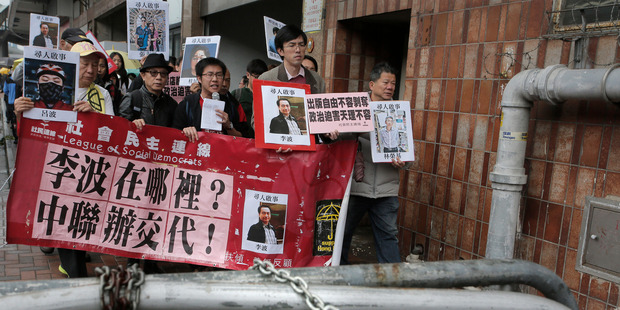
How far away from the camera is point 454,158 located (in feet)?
17.2

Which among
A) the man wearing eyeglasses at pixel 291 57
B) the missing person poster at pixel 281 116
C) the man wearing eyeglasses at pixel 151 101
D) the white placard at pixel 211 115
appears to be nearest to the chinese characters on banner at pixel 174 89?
the man wearing eyeglasses at pixel 151 101

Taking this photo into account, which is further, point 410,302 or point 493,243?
point 493,243

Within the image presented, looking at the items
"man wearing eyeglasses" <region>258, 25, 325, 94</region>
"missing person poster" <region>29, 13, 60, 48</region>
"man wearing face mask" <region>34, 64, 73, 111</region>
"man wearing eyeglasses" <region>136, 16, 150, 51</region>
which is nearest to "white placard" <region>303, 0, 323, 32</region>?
"man wearing eyeglasses" <region>136, 16, 150, 51</region>

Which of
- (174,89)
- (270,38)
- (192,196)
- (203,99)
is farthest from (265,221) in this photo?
(174,89)

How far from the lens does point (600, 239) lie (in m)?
3.97

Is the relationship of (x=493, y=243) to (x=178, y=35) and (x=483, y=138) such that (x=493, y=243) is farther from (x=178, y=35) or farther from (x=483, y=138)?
(x=178, y=35)

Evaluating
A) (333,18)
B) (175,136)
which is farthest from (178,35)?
(175,136)

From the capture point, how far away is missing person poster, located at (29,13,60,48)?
26.5 ft

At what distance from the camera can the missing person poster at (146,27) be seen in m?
6.77

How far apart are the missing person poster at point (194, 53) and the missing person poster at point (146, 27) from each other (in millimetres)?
625

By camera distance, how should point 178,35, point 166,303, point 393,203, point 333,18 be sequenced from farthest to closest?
point 178,35, point 333,18, point 393,203, point 166,303

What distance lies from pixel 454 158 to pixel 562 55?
1445mm

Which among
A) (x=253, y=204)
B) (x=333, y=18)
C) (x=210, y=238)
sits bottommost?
(x=210, y=238)

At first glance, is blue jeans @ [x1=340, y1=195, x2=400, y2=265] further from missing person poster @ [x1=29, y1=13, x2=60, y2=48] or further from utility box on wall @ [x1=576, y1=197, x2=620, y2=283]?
missing person poster @ [x1=29, y1=13, x2=60, y2=48]
